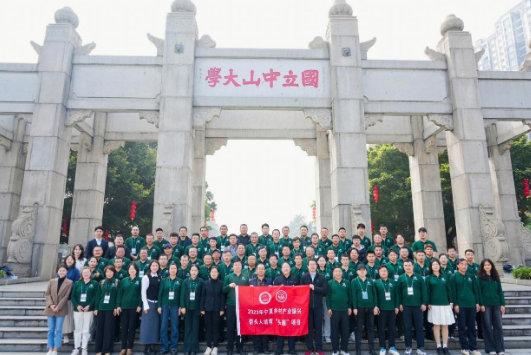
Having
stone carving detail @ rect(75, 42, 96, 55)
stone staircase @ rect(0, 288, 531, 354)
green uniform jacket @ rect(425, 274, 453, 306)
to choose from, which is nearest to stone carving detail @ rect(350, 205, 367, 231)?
stone staircase @ rect(0, 288, 531, 354)

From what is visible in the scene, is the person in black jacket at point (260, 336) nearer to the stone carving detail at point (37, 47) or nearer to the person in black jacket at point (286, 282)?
the person in black jacket at point (286, 282)

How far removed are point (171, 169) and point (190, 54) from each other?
3.46 meters

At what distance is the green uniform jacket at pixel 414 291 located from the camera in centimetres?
573

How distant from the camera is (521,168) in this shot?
16625mm

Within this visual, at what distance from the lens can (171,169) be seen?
33.2 ft

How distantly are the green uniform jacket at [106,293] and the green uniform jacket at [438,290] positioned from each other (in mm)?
4922

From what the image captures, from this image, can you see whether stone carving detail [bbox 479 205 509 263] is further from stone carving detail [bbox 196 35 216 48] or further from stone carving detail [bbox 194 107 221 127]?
stone carving detail [bbox 196 35 216 48]

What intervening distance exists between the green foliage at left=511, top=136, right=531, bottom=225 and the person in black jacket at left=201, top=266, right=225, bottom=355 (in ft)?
51.6

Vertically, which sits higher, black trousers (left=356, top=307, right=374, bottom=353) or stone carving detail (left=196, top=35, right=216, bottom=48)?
stone carving detail (left=196, top=35, right=216, bottom=48)

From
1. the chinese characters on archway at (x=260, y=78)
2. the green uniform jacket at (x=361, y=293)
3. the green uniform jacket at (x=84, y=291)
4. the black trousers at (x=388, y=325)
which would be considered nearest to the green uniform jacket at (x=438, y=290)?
the black trousers at (x=388, y=325)

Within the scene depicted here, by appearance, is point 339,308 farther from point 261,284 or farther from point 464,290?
point 464,290

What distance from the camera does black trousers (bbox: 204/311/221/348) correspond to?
5.69 m

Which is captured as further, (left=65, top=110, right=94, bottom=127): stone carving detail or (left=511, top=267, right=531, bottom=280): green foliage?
(left=65, top=110, right=94, bottom=127): stone carving detail

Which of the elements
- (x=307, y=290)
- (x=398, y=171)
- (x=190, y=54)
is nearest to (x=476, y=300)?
(x=307, y=290)
